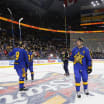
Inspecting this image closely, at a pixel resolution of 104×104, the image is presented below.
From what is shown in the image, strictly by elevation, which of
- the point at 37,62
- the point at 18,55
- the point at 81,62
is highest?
the point at 18,55

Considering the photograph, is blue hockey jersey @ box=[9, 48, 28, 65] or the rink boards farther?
the rink boards

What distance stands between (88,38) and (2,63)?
52.5 feet

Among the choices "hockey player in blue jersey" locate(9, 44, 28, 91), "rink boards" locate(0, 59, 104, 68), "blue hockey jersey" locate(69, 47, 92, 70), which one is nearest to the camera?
"blue hockey jersey" locate(69, 47, 92, 70)

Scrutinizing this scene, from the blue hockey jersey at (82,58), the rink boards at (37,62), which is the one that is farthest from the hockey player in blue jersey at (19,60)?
the rink boards at (37,62)

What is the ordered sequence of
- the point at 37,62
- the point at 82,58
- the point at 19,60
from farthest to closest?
the point at 37,62 < the point at 19,60 < the point at 82,58

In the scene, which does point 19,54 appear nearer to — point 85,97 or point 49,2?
point 85,97

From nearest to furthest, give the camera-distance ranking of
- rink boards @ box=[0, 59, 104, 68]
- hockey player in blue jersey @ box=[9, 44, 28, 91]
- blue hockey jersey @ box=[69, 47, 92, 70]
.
Answer: 1. blue hockey jersey @ box=[69, 47, 92, 70]
2. hockey player in blue jersey @ box=[9, 44, 28, 91]
3. rink boards @ box=[0, 59, 104, 68]

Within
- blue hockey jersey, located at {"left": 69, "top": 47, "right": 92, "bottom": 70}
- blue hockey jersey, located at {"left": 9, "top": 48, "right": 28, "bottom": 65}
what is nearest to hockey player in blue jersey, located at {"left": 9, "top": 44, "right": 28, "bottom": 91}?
blue hockey jersey, located at {"left": 9, "top": 48, "right": 28, "bottom": 65}

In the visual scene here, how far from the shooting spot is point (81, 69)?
3096mm

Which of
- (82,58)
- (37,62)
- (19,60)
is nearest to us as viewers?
(82,58)

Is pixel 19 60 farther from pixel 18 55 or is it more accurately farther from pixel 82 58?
pixel 82 58

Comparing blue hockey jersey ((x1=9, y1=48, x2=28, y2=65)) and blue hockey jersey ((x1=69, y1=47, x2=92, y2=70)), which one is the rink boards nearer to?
blue hockey jersey ((x1=9, y1=48, x2=28, y2=65))

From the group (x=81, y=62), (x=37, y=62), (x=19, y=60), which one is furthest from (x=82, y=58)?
(x=37, y=62)

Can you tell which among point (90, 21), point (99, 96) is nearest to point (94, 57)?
point (90, 21)
